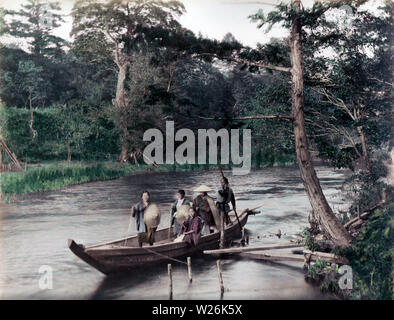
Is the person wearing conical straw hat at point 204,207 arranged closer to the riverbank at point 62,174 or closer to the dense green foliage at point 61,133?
the riverbank at point 62,174

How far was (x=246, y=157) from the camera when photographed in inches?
1118

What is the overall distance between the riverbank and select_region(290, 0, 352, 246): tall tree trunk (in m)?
12.8

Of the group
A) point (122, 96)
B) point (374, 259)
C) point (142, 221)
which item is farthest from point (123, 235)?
point (122, 96)

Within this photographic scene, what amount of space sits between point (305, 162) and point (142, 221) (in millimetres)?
3375

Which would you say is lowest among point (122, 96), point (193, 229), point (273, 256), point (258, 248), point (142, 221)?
point (273, 256)

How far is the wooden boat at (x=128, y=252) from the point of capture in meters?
8.65

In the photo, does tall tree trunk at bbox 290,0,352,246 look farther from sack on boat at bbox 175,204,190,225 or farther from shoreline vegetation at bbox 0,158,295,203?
shoreline vegetation at bbox 0,158,295,203

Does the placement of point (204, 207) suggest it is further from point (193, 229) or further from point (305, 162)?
point (305, 162)

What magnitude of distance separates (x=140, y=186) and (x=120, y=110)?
461 centimetres

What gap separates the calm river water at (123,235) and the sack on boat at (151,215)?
96cm

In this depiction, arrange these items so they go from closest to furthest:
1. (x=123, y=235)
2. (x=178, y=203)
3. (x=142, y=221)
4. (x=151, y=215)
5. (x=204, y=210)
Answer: (x=151, y=215), (x=142, y=221), (x=178, y=203), (x=204, y=210), (x=123, y=235)

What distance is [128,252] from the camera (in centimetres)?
911
